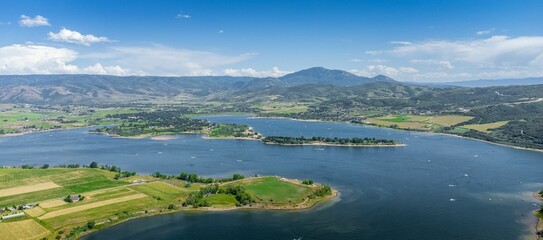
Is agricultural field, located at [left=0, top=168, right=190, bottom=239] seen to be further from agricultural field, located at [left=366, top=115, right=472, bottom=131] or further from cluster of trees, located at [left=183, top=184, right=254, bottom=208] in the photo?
agricultural field, located at [left=366, top=115, right=472, bottom=131]

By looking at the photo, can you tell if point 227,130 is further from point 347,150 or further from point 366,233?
point 366,233

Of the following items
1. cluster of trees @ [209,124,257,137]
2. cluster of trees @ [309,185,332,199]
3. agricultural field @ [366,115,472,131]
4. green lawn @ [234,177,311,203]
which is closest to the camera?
green lawn @ [234,177,311,203]

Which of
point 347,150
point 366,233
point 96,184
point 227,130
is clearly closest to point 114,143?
point 227,130

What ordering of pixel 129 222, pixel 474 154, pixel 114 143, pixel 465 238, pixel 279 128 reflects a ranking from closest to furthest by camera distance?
pixel 465 238 < pixel 129 222 < pixel 474 154 < pixel 114 143 < pixel 279 128

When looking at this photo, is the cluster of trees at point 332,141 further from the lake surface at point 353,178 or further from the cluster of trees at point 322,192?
the cluster of trees at point 322,192

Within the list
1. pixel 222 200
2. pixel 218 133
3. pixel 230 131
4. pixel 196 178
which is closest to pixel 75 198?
pixel 196 178

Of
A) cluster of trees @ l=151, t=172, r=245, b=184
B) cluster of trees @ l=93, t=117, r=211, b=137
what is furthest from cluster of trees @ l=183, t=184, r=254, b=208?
cluster of trees @ l=93, t=117, r=211, b=137
